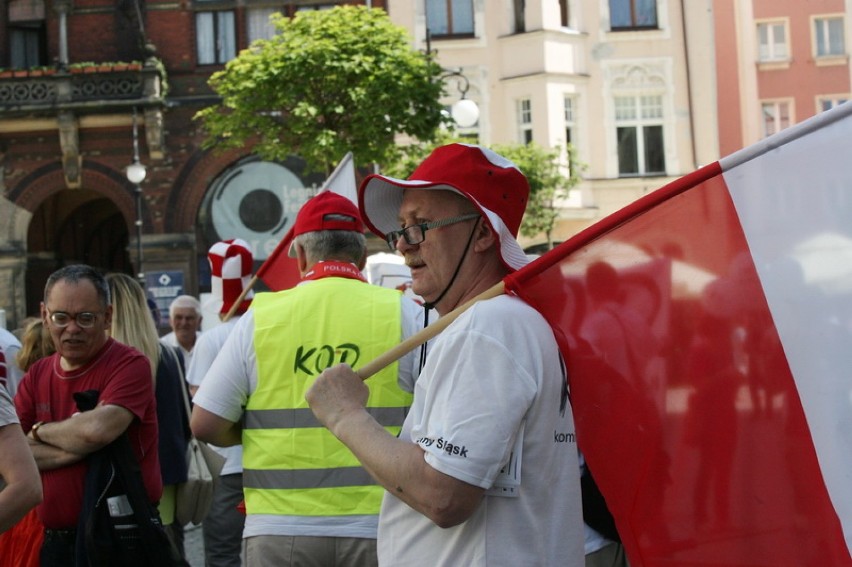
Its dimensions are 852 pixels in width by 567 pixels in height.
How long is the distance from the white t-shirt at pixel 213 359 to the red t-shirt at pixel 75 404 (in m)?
1.96

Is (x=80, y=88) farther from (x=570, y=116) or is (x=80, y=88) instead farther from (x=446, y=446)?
(x=446, y=446)

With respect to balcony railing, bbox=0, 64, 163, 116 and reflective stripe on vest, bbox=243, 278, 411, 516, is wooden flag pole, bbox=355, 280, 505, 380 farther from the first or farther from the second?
balcony railing, bbox=0, 64, 163, 116

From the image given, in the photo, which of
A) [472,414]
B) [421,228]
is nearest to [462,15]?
[421,228]

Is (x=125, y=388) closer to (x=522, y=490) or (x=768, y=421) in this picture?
(x=522, y=490)

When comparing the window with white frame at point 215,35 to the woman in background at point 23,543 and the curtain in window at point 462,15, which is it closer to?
the curtain in window at point 462,15

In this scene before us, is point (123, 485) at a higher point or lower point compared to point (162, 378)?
lower

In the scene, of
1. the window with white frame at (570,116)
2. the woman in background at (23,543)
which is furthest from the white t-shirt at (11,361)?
the window with white frame at (570,116)

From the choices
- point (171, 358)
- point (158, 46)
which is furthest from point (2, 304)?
point (171, 358)

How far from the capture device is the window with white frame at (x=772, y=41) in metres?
41.4

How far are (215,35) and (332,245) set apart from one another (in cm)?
2623

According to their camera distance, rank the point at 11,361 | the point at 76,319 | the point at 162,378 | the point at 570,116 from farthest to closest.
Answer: the point at 570,116 → the point at 11,361 → the point at 162,378 → the point at 76,319

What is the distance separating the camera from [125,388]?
4840 millimetres

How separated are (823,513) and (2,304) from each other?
2763 centimetres

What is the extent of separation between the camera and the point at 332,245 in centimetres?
494
